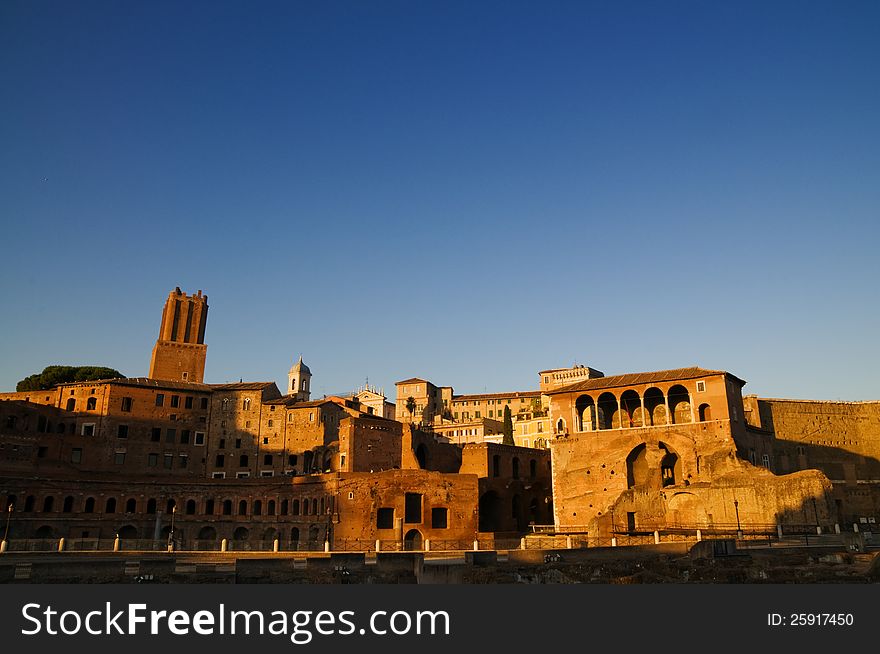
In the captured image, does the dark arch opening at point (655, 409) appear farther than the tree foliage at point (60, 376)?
No

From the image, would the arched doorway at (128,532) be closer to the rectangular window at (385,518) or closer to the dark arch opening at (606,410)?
the rectangular window at (385,518)

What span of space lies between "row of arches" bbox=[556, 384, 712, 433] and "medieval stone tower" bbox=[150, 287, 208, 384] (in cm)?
4776

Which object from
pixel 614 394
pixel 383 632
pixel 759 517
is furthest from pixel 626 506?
pixel 383 632

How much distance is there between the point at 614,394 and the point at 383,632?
146ft

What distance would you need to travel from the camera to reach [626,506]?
4706cm

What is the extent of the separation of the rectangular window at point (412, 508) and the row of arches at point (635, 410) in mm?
13115

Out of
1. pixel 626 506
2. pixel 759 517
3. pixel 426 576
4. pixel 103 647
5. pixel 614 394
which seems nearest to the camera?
pixel 103 647

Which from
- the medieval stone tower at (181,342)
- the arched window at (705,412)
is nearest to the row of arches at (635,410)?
the arched window at (705,412)

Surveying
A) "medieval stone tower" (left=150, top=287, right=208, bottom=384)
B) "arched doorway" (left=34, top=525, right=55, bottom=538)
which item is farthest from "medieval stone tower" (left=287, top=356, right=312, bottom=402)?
"arched doorway" (left=34, top=525, right=55, bottom=538)

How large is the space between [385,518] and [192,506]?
830 inches

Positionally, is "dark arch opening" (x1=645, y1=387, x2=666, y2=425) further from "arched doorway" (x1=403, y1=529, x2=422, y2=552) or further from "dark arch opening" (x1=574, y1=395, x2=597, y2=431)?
"arched doorway" (x1=403, y1=529, x2=422, y2=552)

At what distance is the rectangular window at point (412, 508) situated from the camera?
54625 mm

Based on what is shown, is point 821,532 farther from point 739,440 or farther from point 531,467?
point 531,467

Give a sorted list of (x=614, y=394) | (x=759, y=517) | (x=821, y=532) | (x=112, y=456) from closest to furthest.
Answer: (x=821, y=532) < (x=759, y=517) < (x=614, y=394) < (x=112, y=456)
